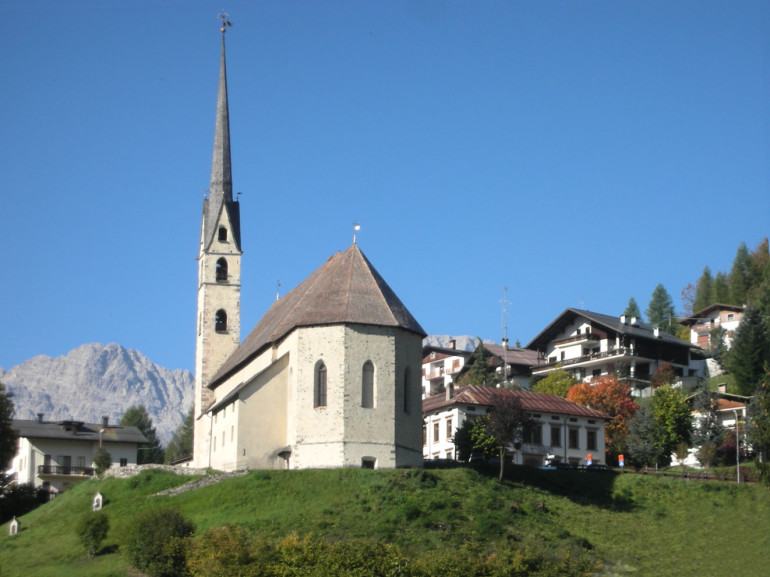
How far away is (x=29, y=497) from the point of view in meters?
60.8

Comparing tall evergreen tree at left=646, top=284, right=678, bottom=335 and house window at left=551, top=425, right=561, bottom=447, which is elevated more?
tall evergreen tree at left=646, top=284, right=678, bottom=335

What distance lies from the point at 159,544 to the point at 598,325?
54.9 meters

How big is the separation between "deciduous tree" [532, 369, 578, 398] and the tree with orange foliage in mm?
2807

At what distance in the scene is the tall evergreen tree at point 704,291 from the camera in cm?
13319

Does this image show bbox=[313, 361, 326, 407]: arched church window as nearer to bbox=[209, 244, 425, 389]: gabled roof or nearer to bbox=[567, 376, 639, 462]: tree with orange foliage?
bbox=[209, 244, 425, 389]: gabled roof

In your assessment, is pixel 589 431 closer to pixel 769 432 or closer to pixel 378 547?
pixel 769 432

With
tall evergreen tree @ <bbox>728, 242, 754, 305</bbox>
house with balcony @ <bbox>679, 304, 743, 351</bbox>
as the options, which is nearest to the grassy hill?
house with balcony @ <bbox>679, 304, 743, 351</bbox>

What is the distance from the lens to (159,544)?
41.2 m

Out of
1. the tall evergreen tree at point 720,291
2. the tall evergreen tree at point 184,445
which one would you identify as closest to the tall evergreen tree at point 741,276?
the tall evergreen tree at point 720,291

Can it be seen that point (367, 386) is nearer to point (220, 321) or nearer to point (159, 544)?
point (159, 544)

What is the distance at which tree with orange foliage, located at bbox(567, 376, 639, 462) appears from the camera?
69.9 m

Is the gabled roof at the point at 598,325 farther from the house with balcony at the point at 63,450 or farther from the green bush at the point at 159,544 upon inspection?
the green bush at the point at 159,544

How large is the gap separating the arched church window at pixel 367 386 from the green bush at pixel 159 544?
11279 millimetres

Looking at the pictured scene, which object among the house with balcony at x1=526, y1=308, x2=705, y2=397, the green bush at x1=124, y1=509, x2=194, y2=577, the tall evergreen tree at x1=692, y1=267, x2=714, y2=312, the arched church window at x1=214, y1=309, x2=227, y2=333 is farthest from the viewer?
the tall evergreen tree at x1=692, y1=267, x2=714, y2=312
